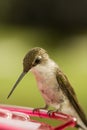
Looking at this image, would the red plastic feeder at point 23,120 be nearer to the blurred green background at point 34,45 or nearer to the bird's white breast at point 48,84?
the bird's white breast at point 48,84

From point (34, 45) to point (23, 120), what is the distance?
42.0ft

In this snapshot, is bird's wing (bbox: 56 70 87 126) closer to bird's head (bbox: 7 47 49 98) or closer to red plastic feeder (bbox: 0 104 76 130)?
bird's head (bbox: 7 47 49 98)

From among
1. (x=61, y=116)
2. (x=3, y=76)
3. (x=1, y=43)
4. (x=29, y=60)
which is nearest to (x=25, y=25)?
(x=1, y=43)

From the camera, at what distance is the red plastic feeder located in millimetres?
3527

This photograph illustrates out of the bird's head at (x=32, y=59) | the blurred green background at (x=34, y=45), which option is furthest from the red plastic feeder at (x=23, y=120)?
the blurred green background at (x=34, y=45)

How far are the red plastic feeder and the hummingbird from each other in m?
1.16

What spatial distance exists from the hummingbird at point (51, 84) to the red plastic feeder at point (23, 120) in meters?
1.16

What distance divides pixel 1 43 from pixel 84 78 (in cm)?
505

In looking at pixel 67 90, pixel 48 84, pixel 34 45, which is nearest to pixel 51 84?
pixel 48 84

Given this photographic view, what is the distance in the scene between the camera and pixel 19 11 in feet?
70.1

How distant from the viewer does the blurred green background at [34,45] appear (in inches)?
423

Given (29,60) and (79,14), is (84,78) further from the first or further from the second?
(79,14)

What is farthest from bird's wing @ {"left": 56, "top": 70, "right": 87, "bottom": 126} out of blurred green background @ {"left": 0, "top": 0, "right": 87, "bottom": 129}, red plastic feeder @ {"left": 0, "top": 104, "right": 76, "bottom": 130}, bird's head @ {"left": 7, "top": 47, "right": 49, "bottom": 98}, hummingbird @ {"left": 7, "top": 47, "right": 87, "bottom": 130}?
blurred green background @ {"left": 0, "top": 0, "right": 87, "bottom": 129}

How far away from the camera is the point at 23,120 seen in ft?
12.7
